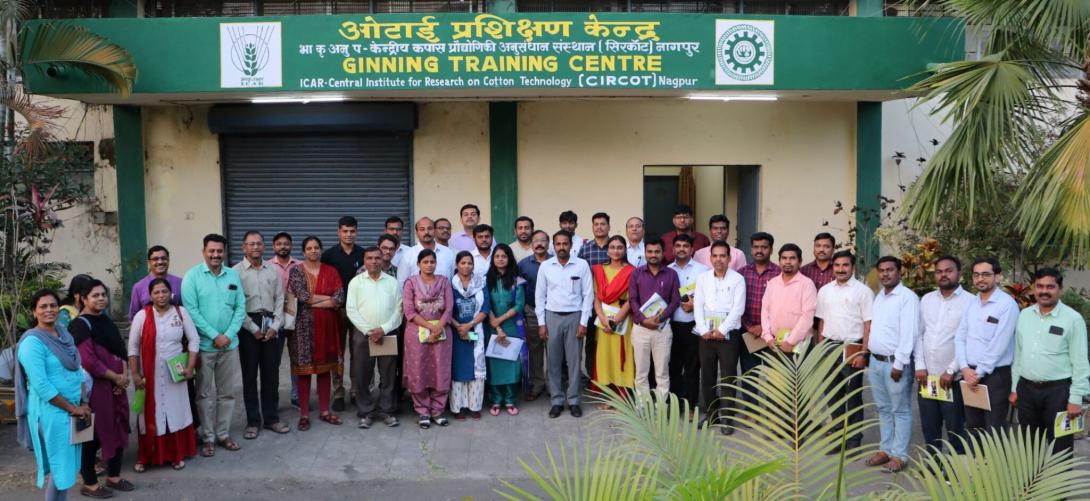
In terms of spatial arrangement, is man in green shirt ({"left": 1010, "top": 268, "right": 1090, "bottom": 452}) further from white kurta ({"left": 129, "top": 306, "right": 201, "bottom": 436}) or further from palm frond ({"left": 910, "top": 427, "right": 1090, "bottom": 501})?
white kurta ({"left": 129, "top": 306, "right": 201, "bottom": 436})

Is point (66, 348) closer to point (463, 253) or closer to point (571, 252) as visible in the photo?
point (463, 253)

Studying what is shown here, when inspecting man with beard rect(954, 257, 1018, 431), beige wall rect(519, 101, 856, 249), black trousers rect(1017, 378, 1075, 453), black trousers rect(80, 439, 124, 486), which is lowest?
black trousers rect(80, 439, 124, 486)

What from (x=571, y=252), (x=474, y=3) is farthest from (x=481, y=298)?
(x=474, y=3)

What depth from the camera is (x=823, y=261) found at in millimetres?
7277

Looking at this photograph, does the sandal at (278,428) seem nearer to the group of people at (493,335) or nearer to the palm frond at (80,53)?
the group of people at (493,335)

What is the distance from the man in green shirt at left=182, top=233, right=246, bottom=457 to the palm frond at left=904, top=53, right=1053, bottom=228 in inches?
218

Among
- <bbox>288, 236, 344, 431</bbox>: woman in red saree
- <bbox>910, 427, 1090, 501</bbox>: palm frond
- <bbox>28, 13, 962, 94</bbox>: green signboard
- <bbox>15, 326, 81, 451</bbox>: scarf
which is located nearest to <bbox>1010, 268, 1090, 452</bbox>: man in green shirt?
<bbox>910, 427, 1090, 501</bbox>: palm frond

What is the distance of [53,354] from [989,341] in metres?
5.92

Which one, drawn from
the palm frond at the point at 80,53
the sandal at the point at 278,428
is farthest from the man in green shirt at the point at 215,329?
the palm frond at the point at 80,53

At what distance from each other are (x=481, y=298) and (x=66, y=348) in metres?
3.28

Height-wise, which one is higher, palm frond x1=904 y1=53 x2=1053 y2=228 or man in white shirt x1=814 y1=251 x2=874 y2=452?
palm frond x1=904 y1=53 x2=1053 y2=228

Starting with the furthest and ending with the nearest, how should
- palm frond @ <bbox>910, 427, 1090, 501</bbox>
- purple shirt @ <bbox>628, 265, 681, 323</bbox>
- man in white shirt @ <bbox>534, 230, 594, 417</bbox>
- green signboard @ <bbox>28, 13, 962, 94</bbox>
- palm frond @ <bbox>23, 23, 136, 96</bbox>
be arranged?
green signboard @ <bbox>28, 13, 962, 94</bbox>
palm frond @ <bbox>23, 23, 136, 96</bbox>
man in white shirt @ <bbox>534, 230, 594, 417</bbox>
purple shirt @ <bbox>628, 265, 681, 323</bbox>
palm frond @ <bbox>910, 427, 1090, 501</bbox>

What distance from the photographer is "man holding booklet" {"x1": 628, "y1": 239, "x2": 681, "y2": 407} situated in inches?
292

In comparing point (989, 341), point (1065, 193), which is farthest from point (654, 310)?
point (1065, 193)
